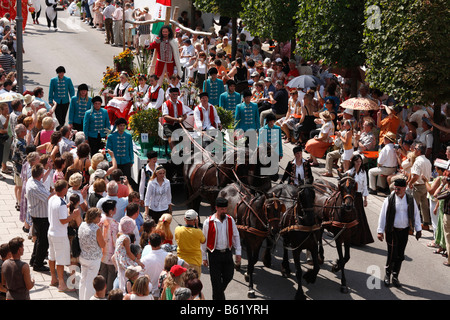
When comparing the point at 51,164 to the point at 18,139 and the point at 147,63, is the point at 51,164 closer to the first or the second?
the point at 18,139

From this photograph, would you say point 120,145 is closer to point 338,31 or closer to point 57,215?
point 57,215

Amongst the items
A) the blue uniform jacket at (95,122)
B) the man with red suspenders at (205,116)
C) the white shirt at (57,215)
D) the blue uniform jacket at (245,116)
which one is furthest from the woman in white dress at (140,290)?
the blue uniform jacket at (245,116)

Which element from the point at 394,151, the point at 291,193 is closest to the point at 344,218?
the point at 291,193

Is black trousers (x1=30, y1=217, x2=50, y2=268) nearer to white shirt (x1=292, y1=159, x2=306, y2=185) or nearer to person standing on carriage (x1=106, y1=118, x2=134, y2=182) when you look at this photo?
person standing on carriage (x1=106, y1=118, x2=134, y2=182)

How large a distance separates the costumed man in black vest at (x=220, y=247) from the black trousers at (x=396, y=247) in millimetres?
2877

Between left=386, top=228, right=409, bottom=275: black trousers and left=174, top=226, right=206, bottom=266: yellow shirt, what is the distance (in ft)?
11.4

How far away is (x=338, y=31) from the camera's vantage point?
19969 mm

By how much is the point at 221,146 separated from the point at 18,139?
413 centimetres

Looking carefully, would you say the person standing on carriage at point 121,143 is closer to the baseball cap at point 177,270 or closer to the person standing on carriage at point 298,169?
the person standing on carriage at point 298,169

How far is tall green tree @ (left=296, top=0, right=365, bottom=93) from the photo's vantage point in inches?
779

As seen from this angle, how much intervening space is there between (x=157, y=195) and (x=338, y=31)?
8.69 meters

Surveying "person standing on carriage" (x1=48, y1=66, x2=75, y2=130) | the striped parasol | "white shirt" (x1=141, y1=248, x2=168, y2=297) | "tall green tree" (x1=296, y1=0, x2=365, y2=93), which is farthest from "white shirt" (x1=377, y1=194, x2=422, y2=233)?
"person standing on carriage" (x1=48, y1=66, x2=75, y2=130)

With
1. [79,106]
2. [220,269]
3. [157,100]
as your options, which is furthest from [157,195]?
[79,106]

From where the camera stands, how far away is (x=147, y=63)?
20203 mm
